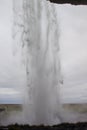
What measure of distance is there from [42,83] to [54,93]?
0.95 metres

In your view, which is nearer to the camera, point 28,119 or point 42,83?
point 28,119

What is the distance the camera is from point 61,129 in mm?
17578

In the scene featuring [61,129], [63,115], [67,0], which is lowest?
[63,115]

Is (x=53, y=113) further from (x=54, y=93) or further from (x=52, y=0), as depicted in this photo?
(x=52, y=0)

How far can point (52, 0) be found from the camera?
54.0 feet

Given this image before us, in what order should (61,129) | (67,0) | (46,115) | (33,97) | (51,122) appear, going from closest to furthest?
(67,0), (61,129), (51,122), (46,115), (33,97)

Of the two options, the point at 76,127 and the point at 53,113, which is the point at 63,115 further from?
the point at 76,127

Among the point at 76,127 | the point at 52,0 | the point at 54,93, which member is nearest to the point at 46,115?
the point at 54,93

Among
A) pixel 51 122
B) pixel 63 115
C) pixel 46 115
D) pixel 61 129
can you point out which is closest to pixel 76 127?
pixel 61 129

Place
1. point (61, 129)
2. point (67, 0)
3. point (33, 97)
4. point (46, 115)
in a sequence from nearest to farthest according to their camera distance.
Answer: point (67, 0), point (61, 129), point (46, 115), point (33, 97)

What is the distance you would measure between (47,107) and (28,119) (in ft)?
6.56

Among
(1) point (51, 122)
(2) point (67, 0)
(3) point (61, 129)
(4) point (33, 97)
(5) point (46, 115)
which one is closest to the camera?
(2) point (67, 0)

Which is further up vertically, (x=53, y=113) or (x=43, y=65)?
(x=43, y=65)

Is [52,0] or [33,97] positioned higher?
[52,0]
